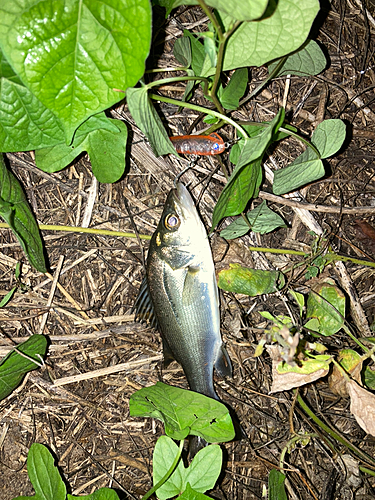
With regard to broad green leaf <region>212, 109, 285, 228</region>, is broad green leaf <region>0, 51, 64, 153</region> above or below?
above

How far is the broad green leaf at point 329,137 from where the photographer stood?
4.86 ft

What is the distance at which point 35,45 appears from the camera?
0.98m

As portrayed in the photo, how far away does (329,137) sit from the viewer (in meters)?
1.51

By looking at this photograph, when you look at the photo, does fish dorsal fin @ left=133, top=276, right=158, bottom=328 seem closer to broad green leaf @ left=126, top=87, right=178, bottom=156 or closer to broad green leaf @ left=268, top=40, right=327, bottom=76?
broad green leaf @ left=126, top=87, right=178, bottom=156

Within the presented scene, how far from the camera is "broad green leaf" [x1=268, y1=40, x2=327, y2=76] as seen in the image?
1594mm

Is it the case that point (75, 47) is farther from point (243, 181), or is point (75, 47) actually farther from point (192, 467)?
point (192, 467)

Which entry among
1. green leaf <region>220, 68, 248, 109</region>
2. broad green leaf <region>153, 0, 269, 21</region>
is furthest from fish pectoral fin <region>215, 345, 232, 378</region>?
broad green leaf <region>153, 0, 269, 21</region>

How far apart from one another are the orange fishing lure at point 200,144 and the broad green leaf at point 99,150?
0.23m

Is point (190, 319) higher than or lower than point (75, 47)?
lower

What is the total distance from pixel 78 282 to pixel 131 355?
0.39m

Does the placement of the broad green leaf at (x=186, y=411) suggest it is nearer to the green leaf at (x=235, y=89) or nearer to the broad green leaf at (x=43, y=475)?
the broad green leaf at (x=43, y=475)

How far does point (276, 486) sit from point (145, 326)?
2.73ft

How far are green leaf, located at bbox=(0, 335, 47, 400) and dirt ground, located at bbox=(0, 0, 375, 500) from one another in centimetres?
9

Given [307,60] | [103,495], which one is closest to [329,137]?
[307,60]
